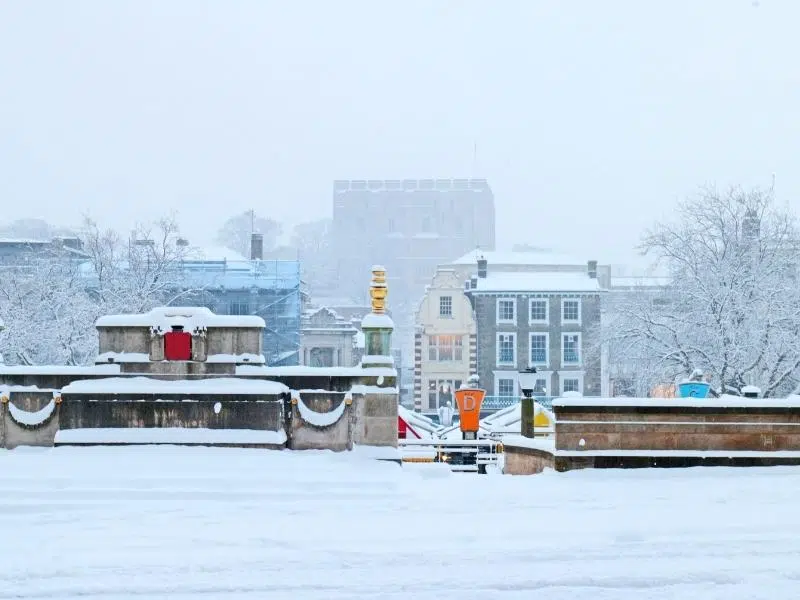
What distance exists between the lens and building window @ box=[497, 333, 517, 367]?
210ft

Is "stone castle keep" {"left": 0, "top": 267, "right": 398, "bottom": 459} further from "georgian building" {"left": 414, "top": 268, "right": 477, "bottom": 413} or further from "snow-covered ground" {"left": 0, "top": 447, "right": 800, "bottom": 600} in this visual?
"georgian building" {"left": 414, "top": 268, "right": 477, "bottom": 413}

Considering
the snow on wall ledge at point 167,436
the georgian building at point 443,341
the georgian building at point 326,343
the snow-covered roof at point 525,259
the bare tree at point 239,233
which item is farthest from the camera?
the bare tree at point 239,233

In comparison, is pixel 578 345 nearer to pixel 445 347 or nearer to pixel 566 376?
pixel 566 376

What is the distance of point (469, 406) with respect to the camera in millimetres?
22797

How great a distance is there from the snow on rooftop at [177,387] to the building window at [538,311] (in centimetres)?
4849

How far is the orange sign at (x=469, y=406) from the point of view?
2259 centimetres

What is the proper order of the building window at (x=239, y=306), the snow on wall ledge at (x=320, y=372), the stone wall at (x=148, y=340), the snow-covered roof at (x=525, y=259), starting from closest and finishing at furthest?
the snow on wall ledge at (x=320, y=372), the stone wall at (x=148, y=340), the building window at (x=239, y=306), the snow-covered roof at (x=525, y=259)

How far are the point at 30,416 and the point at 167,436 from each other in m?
2.46

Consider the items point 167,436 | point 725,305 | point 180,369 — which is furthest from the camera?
point 725,305

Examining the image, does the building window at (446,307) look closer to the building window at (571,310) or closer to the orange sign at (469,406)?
the building window at (571,310)

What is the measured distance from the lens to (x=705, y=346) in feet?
123

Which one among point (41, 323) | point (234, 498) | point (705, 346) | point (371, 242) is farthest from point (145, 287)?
point (371, 242)

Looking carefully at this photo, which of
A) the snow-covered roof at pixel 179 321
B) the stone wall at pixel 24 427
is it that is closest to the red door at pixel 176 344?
the snow-covered roof at pixel 179 321

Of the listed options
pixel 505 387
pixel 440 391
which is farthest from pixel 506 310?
pixel 440 391
